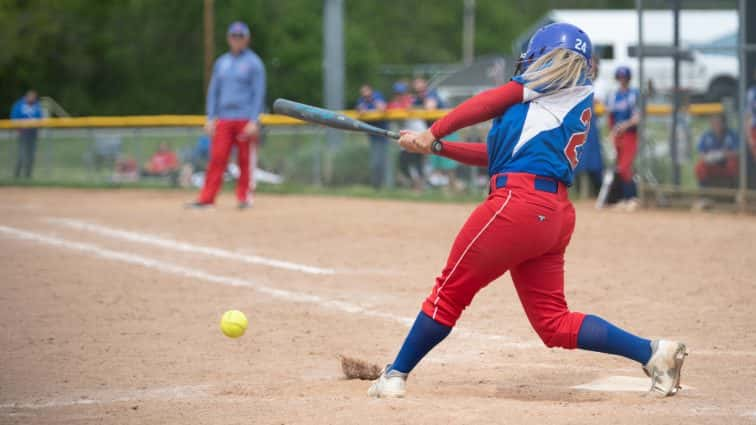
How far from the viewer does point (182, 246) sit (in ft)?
36.8

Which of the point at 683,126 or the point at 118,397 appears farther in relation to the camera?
the point at 683,126

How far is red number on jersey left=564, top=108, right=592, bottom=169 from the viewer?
5258 millimetres

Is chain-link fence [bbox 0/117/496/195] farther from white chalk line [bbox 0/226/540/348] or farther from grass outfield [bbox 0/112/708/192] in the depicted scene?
white chalk line [bbox 0/226/540/348]

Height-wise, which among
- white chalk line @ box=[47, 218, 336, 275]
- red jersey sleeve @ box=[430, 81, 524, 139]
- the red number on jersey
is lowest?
white chalk line @ box=[47, 218, 336, 275]

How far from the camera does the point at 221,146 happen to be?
46.8 ft

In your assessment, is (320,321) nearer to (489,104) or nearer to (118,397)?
(118,397)

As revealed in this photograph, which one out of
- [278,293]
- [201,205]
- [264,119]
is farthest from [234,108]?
[278,293]

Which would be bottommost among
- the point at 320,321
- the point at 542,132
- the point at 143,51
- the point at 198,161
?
the point at 320,321

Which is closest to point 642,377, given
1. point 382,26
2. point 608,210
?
point 608,210

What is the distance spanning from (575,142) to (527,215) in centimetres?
44

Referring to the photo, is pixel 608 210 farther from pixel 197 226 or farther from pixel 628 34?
pixel 628 34

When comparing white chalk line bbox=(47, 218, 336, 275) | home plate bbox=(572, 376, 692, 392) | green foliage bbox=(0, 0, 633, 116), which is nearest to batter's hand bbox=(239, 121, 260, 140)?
white chalk line bbox=(47, 218, 336, 275)

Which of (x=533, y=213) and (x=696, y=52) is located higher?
(x=696, y=52)

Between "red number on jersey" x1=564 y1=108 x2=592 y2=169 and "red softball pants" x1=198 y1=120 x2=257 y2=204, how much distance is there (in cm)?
930
